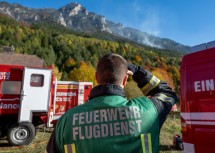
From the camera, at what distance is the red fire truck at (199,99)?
11.6 ft

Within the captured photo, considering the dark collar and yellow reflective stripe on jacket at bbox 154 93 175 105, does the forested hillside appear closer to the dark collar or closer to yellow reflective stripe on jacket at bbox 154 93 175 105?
yellow reflective stripe on jacket at bbox 154 93 175 105

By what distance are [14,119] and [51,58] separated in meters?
65.7

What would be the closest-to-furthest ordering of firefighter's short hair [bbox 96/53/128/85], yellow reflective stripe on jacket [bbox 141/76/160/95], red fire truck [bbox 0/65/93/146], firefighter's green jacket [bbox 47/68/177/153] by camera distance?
firefighter's green jacket [bbox 47/68/177/153] → firefighter's short hair [bbox 96/53/128/85] → yellow reflective stripe on jacket [bbox 141/76/160/95] → red fire truck [bbox 0/65/93/146]

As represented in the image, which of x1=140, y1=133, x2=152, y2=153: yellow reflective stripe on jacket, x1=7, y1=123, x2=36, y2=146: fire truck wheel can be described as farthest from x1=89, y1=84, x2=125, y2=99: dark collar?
x1=7, y1=123, x2=36, y2=146: fire truck wheel

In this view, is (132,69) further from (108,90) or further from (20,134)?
(20,134)

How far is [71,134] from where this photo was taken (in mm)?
1616

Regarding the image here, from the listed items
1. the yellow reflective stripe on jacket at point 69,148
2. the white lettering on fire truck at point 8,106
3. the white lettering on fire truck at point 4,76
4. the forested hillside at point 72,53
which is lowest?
the yellow reflective stripe on jacket at point 69,148

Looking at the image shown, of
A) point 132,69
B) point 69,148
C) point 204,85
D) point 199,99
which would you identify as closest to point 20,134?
point 199,99

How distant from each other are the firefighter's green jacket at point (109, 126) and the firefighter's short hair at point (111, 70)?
5 centimetres

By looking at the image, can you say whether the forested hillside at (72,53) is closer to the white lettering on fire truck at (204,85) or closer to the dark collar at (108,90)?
the white lettering on fire truck at (204,85)

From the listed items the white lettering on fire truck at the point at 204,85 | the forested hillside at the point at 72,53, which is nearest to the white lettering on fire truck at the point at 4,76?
the white lettering on fire truck at the point at 204,85

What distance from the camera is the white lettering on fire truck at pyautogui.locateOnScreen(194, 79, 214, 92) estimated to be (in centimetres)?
352

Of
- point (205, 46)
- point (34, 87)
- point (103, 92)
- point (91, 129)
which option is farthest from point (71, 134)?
point (34, 87)

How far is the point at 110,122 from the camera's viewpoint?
160 cm
